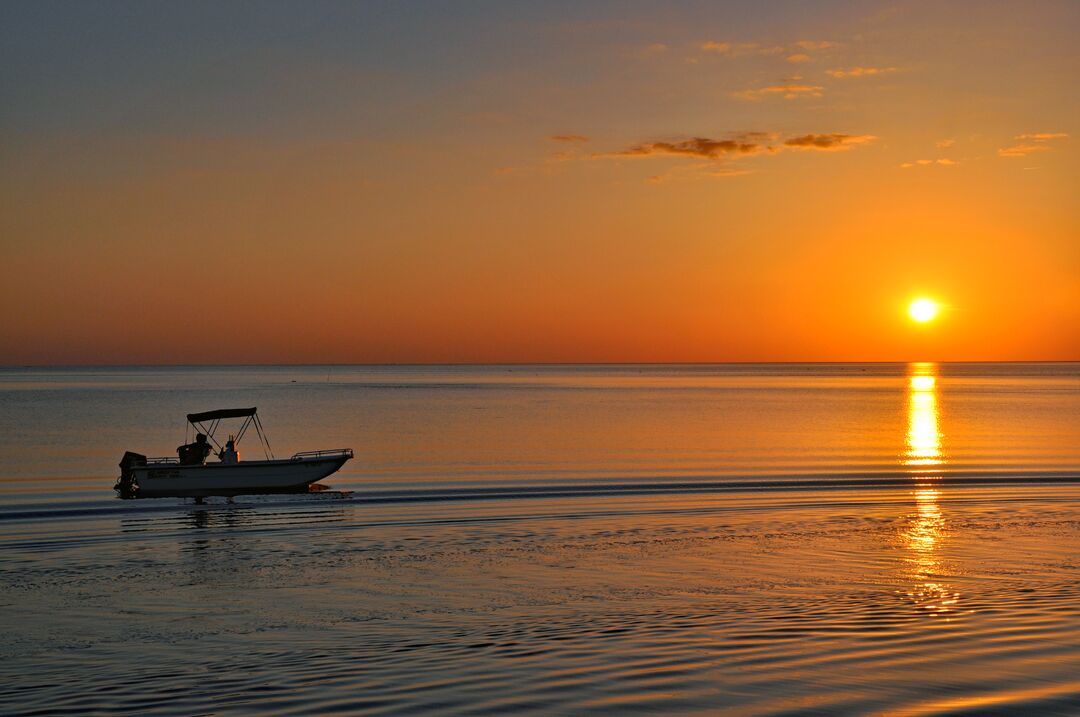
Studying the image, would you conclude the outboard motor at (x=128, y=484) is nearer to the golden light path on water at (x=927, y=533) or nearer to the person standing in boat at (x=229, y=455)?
the person standing in boat at (x=229, y=455)

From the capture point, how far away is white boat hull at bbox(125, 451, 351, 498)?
3800cm

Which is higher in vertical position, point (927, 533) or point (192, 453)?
point (192, 453)

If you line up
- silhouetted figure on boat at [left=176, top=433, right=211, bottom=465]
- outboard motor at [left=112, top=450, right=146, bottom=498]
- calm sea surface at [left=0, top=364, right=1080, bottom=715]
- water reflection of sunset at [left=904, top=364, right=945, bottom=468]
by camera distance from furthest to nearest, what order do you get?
water reflection of sunset at [left=904, top=364, right=945, bottom=468]
silhouetted figure on boat at [left=176, top=433, right=211, bottom=465]
outboard motor at [left=112, top=450, right=146, bottom=498]
calm sea surface at [left=0, top=364, right=1080, bottom=715]

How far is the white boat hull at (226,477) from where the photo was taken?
38.0 m

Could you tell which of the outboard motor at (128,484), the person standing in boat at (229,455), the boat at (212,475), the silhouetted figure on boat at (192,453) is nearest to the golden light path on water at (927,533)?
the boat at (212,475)

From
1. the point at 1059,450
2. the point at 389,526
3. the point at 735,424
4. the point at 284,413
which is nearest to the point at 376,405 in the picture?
the point at 284,413

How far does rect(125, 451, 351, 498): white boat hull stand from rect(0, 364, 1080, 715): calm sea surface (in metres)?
0.91

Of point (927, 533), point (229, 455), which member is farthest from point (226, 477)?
point (927, 533)

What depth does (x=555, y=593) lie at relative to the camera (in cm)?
1897

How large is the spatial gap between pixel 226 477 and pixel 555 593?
76.0 feet

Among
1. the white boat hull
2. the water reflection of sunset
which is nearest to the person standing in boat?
the white boat hull

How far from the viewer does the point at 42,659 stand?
14.6 metres

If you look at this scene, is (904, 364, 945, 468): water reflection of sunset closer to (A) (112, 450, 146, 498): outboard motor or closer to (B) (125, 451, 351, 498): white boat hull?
(B) (125, 451, 351, 498): white boat hull

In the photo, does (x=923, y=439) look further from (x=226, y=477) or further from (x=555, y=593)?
(x=555, y=593)
